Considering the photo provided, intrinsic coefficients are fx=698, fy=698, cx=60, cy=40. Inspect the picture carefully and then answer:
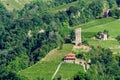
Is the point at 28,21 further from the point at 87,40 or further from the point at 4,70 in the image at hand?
the point at 4,70

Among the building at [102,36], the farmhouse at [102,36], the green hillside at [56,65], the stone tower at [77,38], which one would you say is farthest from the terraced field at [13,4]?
Result: the stone tower at [77,38]

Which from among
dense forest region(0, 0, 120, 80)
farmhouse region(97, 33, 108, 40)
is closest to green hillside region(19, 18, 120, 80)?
farmhouse region(97, 33, 108, 40)

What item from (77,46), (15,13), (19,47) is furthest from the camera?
(15,13)

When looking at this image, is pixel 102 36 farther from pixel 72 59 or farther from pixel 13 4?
pixel 13 4

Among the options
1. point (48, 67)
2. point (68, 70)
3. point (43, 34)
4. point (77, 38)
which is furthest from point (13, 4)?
point (68, 70)

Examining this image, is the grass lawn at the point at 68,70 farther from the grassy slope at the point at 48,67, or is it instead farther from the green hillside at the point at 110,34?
the green hillside at the point at 110,34

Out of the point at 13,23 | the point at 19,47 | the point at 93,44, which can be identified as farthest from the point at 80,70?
the point at 13,23

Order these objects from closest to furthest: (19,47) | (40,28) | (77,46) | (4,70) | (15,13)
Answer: (4,70), (77,46), (19,47), (40,28), (15,13)
